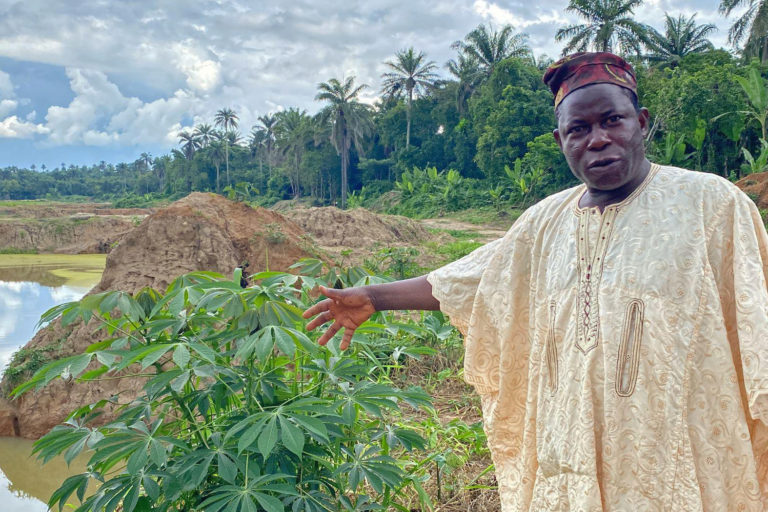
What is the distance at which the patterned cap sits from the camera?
1.12 meters

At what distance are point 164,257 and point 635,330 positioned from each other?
5.94m

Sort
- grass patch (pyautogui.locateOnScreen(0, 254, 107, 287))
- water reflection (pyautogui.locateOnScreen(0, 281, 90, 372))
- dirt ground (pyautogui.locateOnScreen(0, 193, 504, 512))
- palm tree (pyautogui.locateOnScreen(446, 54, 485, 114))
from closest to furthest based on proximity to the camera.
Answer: dirt ground (pyautogui.locateOnScreen(0, 193, 504, 512))
water reflection (pyautogui.locateOnScreen(0, 281, 90, 372))
grass patch (pyautogui.locateOnScreen(0, 254, 107, 287))
palm tree (pyautogui.locateOnScreen(446, 54, 485, 114))

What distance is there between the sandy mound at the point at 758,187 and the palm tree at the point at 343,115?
59.9 ft

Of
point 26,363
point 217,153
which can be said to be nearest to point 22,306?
point 26,363

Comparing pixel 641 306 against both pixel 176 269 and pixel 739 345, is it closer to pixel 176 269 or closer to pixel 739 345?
pixel 739 345

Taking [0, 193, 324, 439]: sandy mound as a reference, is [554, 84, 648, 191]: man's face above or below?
above

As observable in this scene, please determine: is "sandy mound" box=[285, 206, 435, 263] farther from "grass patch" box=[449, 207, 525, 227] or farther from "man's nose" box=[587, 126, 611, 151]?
"man's nose" box=[587, 126, 611, 151]

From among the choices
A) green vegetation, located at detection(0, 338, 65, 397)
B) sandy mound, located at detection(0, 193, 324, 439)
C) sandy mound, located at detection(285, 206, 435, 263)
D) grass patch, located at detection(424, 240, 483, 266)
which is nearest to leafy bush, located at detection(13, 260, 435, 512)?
sandy mound, located at detection(0, 193, 324, 439)

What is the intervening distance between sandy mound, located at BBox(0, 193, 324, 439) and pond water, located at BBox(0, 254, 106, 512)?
32 centimetres

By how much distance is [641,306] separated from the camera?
1.02 meters

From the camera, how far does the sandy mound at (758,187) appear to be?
28.9 ft

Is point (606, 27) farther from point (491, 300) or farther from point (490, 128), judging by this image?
point (491, 300)

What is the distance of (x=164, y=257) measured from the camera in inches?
244

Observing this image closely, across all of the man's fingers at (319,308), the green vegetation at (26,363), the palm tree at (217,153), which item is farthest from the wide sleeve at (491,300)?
the palm tree at (217,153)
